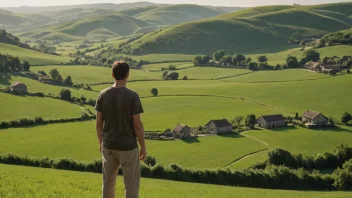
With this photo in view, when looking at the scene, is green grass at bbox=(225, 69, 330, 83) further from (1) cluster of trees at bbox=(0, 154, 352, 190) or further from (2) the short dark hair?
(2) the short dark hair

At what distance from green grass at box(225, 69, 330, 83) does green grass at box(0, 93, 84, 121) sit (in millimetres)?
61791

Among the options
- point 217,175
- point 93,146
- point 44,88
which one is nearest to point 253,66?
point 44,88

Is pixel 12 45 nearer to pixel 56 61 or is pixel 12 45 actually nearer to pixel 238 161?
pixel 56 61

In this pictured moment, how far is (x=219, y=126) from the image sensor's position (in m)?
73.6

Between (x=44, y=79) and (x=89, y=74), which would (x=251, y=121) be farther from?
(x=89, y=74)

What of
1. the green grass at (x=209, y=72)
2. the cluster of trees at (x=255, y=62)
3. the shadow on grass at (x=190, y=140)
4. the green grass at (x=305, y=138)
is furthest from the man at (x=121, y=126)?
the cluster of trees at (x=255, y=62)

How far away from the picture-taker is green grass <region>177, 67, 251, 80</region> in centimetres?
14088

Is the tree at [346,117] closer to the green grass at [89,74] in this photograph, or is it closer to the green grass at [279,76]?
the green grass at [279,76]

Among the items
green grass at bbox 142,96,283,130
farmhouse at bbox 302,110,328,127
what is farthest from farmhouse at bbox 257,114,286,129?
green grass at bbox 142,96,283,130

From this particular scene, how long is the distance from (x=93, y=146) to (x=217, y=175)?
Answer: 29803mm

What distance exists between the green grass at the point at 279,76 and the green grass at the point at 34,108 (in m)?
61.8

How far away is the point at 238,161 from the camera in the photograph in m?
56.9

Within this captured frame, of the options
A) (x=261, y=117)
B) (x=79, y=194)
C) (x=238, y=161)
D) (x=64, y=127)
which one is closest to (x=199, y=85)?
(x=261, y=117)

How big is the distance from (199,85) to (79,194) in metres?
104
